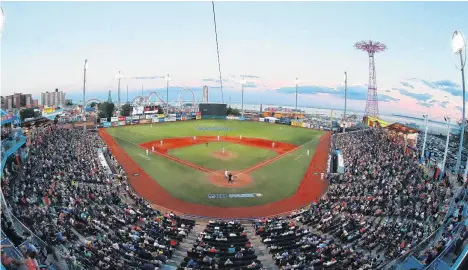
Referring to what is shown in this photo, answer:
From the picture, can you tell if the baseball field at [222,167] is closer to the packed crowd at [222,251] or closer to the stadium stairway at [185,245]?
the stadium stairway at [185,245]

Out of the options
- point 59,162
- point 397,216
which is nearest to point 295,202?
point 397,216

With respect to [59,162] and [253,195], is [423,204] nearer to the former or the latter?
[253,195]

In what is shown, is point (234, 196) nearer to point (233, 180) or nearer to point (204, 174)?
point (233, 180)

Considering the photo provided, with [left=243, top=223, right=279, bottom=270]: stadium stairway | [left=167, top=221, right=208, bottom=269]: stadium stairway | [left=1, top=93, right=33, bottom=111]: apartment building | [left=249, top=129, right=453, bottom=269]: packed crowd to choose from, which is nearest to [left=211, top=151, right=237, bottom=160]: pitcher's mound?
[left=249, top=129, right=453, bottom=269]: packed crowd

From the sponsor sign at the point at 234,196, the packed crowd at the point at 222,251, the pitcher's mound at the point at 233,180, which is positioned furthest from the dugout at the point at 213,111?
the packed crowd at the point at 222,251

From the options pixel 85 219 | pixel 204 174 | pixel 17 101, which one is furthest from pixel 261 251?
pixel 17 101

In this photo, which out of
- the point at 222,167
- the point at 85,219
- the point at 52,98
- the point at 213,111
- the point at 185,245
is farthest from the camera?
the point at 52,98

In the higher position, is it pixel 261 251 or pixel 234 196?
pixel 234 196
